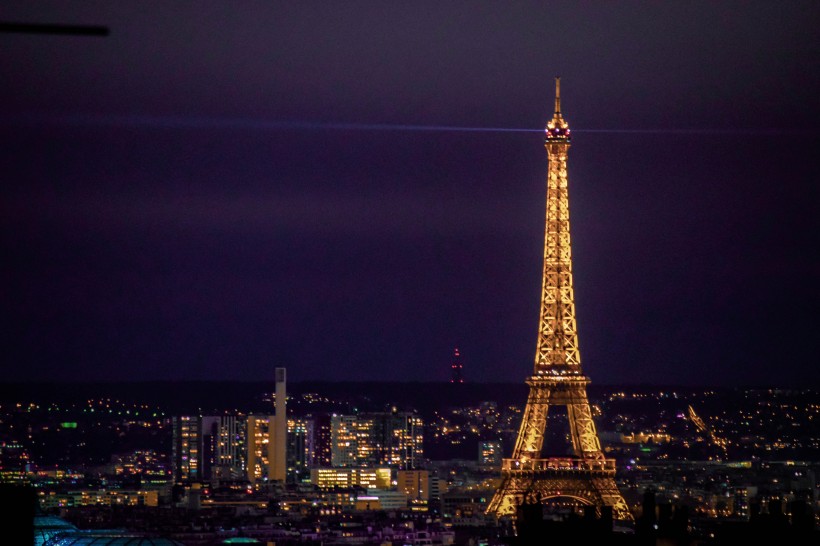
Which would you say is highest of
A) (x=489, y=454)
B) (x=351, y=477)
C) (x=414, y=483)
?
(x=489, y=454)

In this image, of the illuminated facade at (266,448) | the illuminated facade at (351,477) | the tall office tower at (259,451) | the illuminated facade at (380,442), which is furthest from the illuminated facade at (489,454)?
the tall office tower at (259,451)

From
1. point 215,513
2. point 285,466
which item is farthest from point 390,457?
point 215,513

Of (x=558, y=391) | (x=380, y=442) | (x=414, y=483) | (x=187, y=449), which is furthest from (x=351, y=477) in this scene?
(x=558, y=391)

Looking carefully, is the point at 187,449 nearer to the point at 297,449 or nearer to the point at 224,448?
the point at 224,448

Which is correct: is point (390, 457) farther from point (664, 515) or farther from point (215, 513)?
point (664, 515)

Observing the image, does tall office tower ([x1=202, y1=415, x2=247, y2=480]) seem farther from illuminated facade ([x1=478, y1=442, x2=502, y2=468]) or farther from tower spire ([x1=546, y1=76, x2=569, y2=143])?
tower spire ([x1=546, y1=76, x2=569, y2=143])

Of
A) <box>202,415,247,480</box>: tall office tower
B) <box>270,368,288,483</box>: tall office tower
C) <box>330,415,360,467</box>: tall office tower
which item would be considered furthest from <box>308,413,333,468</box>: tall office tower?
<box>202,415,247,480</box>: tall office tower

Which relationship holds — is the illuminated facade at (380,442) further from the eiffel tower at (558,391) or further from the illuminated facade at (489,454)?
the eiffel tower at (558,391)
